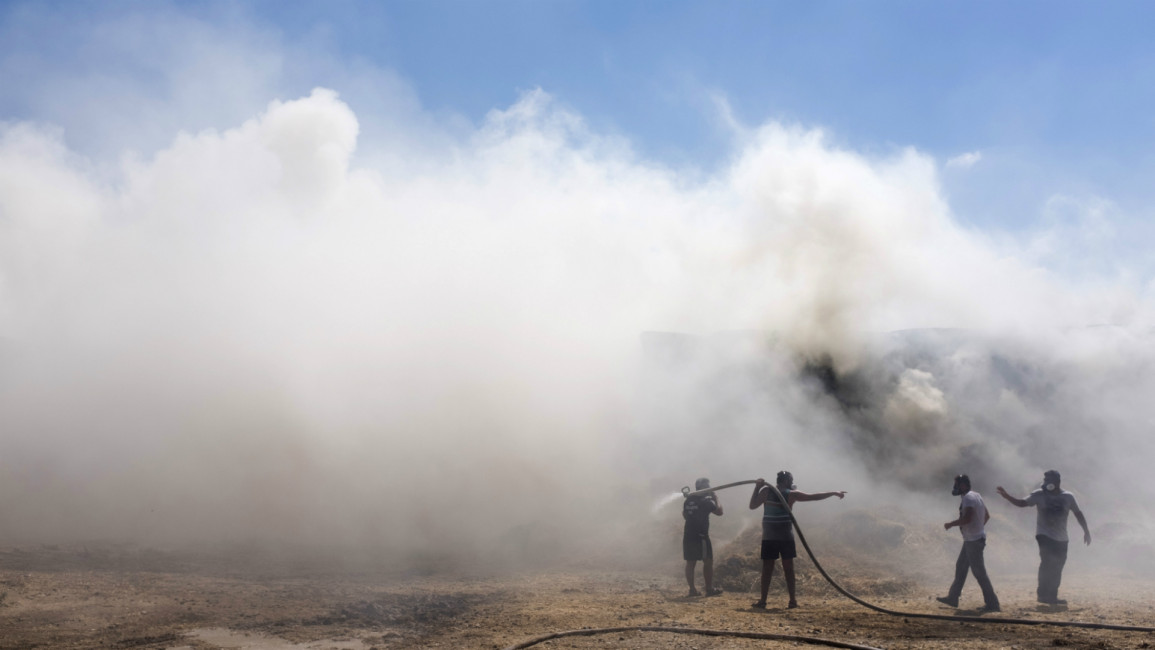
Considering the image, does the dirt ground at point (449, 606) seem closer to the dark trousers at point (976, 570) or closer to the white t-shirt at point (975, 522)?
the dark trousers at point (976, 570)

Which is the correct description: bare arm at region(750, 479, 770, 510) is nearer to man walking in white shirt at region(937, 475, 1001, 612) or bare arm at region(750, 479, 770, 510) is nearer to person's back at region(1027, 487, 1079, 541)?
man walking in white shirt at region(937, 475, 1001, 612)

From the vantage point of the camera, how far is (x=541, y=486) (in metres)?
17.0

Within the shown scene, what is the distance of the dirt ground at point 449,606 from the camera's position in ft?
22.0

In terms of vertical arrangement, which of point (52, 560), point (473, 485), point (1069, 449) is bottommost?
point (52, 560)

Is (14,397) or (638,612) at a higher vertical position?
(14,397)

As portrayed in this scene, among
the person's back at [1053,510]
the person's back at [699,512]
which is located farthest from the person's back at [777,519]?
the person's back at [1053,510]

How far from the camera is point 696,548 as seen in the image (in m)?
9.77

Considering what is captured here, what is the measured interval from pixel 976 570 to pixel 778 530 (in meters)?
2.28

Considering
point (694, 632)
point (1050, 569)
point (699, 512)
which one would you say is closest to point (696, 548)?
point (699, 512)

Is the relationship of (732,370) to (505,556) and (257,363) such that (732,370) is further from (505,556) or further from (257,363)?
(257,363)

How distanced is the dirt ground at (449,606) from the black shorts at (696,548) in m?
0.58

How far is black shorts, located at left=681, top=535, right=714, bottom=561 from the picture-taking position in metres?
9.77

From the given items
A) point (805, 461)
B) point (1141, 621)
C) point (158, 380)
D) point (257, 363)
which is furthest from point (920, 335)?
point (158, 380)

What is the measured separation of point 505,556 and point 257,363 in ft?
32.6
